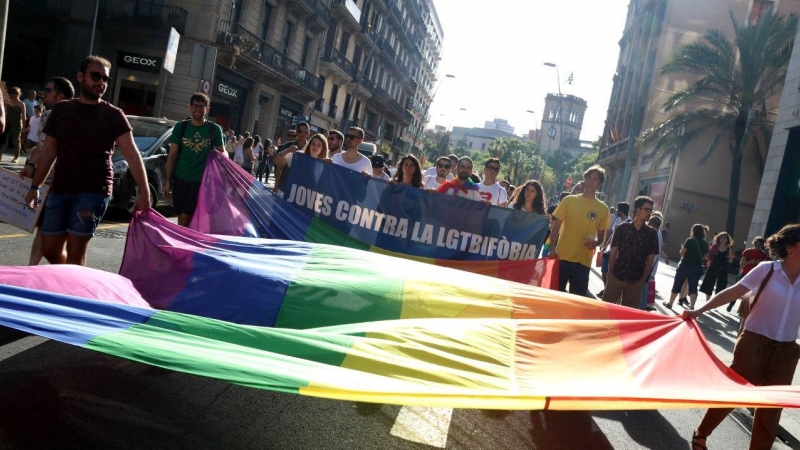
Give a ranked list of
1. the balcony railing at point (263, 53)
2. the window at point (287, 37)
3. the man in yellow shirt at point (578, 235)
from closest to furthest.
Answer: the man in yellow shirt at point (578, 235) < the balcony railing at point (263, 53) < the window at point (287, 37)

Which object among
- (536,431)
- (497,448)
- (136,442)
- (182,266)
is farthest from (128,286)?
(536,431)

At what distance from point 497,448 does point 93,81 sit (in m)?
3.63

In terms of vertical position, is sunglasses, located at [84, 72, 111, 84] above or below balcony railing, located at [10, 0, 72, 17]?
below

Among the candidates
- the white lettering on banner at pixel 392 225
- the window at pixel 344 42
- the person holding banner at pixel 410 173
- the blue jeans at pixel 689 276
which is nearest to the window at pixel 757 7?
the window at pixel 344 42

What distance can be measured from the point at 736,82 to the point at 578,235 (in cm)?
2507

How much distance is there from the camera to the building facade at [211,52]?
88.1 feet

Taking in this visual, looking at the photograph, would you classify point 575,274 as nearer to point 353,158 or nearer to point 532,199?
point 532,199

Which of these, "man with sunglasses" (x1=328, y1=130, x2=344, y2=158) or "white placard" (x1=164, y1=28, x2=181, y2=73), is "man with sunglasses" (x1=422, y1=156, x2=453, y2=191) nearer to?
"man with sunglasses" (x1=328, y1=130, x2=344, y2=158)

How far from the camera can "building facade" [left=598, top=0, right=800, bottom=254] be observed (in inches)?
1318

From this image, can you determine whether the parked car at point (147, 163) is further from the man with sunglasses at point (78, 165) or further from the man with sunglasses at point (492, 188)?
the man with sunglasses at point (78, 165)

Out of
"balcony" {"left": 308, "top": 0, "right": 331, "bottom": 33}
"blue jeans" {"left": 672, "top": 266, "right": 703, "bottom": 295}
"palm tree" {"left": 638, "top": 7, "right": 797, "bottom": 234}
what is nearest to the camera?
"blue jeans" {"left": 672, "top": 266, "right": 703, "bottom": 295}

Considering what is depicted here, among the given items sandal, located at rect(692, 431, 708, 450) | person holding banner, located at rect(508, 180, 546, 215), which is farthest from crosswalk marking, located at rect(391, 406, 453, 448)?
person holding banner, located at rect(508, 180, 546, 215)

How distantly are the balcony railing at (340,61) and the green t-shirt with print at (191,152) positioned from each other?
35.7 metres

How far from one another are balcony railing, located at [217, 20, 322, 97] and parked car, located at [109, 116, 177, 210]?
1595 centimetres
